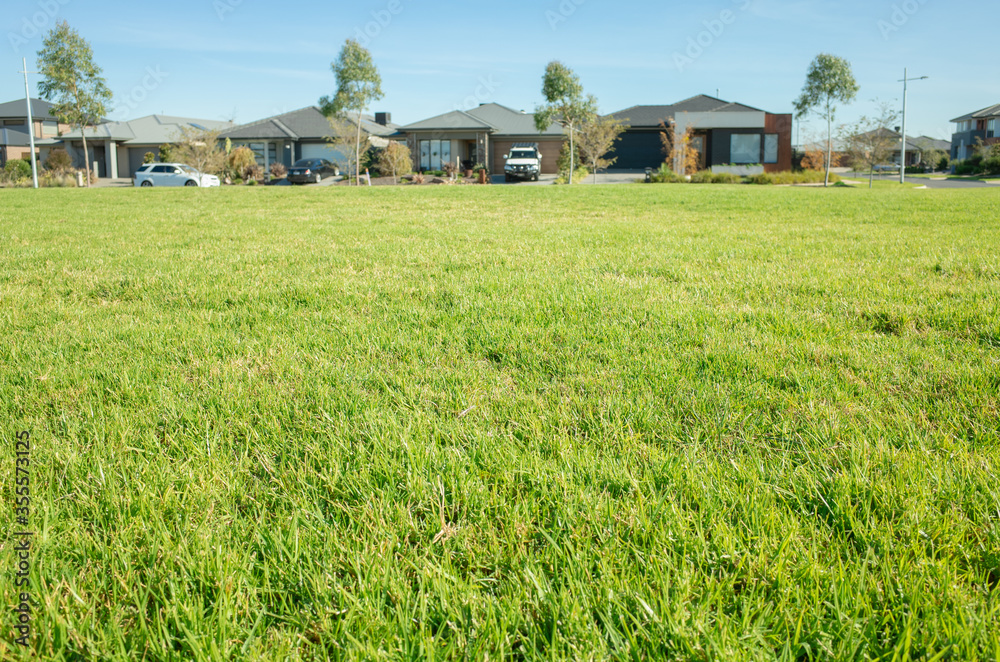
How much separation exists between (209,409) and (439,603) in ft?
5.20

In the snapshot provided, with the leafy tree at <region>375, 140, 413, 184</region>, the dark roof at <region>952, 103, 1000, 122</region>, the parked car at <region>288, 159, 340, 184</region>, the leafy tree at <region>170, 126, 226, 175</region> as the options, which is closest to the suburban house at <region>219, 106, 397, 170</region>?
the parked car at <region>288, 159, 340, 184</region>

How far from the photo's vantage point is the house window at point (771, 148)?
47.9 m

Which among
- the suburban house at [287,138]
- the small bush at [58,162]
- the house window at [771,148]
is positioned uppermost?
the suburban house at [287,138]

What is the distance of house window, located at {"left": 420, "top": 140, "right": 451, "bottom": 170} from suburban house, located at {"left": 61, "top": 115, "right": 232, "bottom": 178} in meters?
16.8

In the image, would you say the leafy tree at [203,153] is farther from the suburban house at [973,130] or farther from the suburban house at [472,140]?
the suburban house at [973,130]

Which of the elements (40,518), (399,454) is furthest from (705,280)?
(40,518)

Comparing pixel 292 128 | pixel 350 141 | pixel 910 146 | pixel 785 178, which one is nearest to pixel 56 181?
pixel 350 141

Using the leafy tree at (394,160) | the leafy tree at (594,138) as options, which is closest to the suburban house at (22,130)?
the leafy tree at (394,160)

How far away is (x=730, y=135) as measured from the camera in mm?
47688

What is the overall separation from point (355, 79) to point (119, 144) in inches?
1147

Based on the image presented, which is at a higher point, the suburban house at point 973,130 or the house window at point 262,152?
the suburban house at point 973,130

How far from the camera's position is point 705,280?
17.3 ft

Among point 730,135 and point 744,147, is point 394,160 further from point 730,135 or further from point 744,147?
point 744,147

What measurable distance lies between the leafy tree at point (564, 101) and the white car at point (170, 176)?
20605 millimetres
